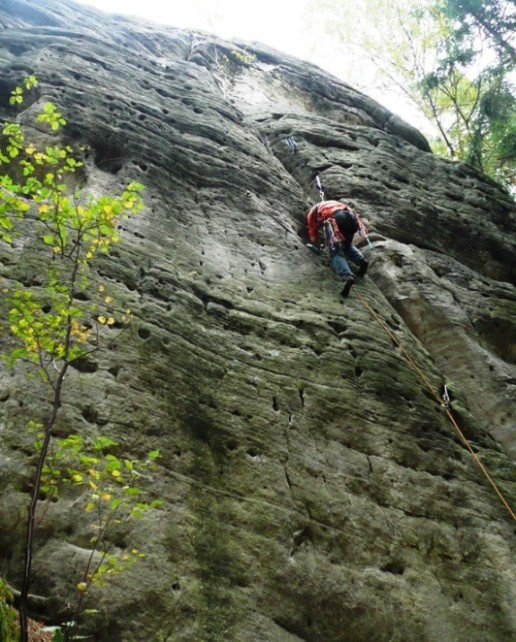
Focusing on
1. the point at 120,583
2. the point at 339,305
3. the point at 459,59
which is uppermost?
the point at 459,59

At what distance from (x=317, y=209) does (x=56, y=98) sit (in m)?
4.68

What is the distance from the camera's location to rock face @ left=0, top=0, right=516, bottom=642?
4.83 m

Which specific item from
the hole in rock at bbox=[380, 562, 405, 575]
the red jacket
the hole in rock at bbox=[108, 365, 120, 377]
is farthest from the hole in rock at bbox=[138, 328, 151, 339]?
the red jacket

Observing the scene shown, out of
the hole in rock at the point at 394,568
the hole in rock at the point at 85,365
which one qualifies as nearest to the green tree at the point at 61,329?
the hole in rock at the point at 85,365

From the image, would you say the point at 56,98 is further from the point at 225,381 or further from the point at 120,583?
the point at 120,583

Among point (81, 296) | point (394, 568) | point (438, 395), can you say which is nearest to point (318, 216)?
point (438, 395)

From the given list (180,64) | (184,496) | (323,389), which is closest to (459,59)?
(180,64)

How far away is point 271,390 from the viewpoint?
669cm

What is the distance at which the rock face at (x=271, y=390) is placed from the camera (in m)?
4.83

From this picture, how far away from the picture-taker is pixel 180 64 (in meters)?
13.9

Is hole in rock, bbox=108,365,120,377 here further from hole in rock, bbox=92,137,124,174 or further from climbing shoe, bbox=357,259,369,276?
climbing shoe, bbox=357,259,369,276

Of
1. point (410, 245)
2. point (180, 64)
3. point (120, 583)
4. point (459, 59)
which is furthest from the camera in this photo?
point (459, 59)

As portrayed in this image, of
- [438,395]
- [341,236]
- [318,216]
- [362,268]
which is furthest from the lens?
[318,216]

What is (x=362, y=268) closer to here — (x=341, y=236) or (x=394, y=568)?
(x=341, y=236)
